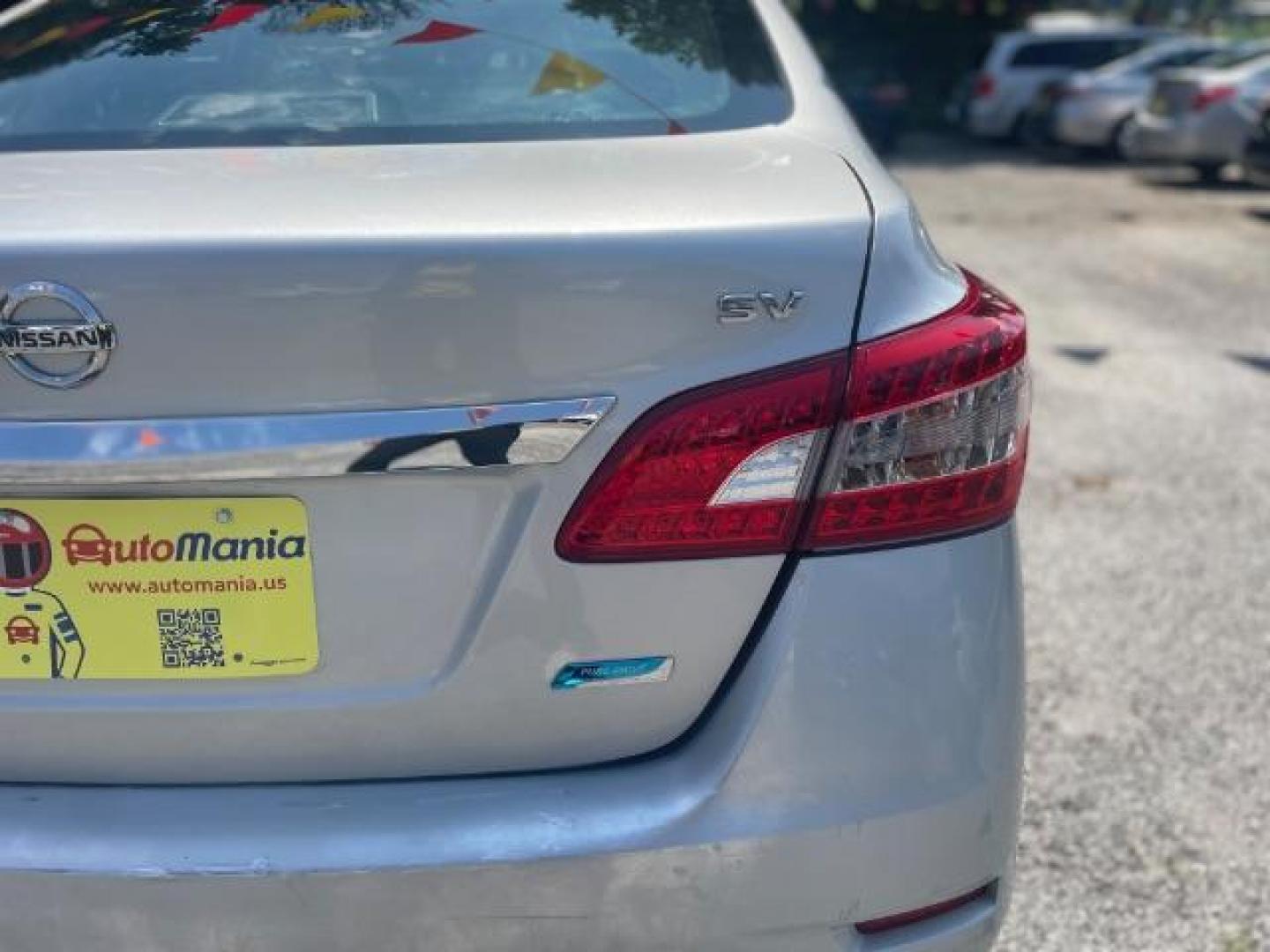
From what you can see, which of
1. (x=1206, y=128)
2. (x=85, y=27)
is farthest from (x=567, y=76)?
(x=1206, y=128)

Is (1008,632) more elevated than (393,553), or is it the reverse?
(393,553)

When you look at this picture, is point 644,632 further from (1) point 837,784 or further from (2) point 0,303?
(2) point 0,303

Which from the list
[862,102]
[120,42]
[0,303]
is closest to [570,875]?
[0,303]

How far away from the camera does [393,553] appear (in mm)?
1641

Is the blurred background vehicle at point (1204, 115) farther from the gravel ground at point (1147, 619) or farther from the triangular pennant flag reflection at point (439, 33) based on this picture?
the triangular pennant flag reflection at point (439, 33)

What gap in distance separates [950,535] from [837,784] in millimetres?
322

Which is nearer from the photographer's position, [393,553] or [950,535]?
[393,553]

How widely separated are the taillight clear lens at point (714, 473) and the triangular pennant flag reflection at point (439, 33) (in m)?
1.09

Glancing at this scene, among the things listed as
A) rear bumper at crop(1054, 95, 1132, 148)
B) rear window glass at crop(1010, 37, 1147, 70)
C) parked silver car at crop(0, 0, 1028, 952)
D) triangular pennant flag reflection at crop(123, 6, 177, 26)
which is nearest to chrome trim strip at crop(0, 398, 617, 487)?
parked silver car at crop(0, 0, 1028, 952)

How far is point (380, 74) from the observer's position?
2.33m

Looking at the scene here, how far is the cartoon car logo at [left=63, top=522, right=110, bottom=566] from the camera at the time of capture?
1.62 m

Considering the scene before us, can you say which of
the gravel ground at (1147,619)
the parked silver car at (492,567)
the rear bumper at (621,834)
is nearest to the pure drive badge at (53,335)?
the parked silver car at (492,567)

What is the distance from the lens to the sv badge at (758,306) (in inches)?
64.2

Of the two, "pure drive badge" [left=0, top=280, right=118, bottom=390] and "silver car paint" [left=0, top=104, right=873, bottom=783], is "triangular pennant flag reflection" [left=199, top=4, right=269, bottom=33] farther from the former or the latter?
"pure drive badge" [left=0, top=280, right=118, bottom=390]
